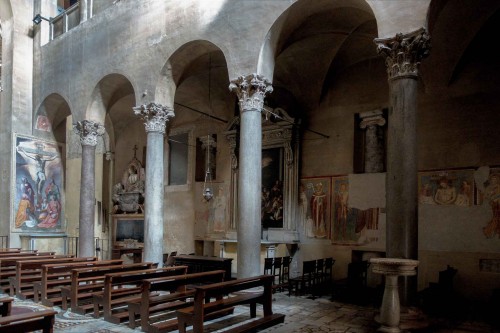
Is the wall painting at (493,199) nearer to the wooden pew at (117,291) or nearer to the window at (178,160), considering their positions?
the wooden pew at (117,291)

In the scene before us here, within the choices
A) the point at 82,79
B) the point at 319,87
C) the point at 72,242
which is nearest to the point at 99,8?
→ the point at 82,79

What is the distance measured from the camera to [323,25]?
1025cm

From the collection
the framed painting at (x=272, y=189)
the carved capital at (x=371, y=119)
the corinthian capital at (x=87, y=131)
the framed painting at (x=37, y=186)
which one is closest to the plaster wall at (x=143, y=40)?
the corinthian capital at (x=87, y=131)

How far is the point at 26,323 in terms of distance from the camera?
4.46 meters

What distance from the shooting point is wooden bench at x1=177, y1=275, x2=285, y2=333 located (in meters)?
5.86

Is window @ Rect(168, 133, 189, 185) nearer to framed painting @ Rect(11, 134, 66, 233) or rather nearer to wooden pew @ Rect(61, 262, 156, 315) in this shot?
framed painting @ Rect(11, 134, 66, 233)

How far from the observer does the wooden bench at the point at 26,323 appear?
14.1ft

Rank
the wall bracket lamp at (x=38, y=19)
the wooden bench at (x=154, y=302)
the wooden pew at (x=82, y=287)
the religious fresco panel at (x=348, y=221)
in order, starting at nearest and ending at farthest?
the wooden bench at (x=154, y=302)
the wooden pew at (x=82, y=287)
the religious fresco panel at (x=348, y=221)
the wall bracket lamp at (x=38, y=19)

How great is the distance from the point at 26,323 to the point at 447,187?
906 centimetres

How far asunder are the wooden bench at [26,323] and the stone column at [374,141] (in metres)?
8.96

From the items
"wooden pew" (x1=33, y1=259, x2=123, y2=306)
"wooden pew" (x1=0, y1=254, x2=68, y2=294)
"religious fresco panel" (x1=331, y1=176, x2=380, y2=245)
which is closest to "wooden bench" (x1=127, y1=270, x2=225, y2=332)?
Result: "wooden pew" (x1=33, y1=259, x2=123, y2=306)

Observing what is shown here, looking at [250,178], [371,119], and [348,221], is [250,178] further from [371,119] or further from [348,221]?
[371,119]

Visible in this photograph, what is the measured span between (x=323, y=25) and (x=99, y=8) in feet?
25.1

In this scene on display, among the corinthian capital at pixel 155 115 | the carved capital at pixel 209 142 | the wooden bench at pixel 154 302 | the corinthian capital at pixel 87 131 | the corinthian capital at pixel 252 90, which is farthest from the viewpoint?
the carved capital at pixel 209 142
